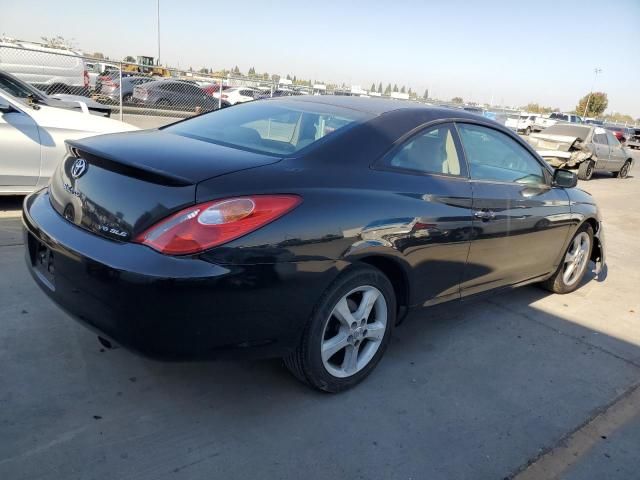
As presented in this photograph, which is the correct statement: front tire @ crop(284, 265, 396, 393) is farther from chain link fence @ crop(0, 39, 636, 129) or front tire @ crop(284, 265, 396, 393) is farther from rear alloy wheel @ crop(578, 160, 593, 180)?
rear alloy wheel @ crop(578, 160, 593, 180)

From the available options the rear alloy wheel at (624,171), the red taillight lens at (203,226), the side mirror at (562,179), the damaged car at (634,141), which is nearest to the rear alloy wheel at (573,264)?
the side mirror at (562,179)

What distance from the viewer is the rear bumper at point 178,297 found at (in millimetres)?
2137

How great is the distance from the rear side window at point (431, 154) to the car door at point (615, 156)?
48.2 feet

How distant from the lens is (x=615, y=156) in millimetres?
15977

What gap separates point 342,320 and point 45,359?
5.25ft

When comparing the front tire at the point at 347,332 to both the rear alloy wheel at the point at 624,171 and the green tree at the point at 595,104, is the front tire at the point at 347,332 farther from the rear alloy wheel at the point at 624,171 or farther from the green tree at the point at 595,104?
the green tree at the point at 595,104

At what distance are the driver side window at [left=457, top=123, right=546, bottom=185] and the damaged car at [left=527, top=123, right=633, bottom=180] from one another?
1113cm

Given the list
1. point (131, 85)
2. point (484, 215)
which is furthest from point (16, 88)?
point (131, 85)

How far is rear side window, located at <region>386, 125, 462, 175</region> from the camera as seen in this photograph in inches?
118

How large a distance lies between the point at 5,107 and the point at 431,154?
14.3 feet

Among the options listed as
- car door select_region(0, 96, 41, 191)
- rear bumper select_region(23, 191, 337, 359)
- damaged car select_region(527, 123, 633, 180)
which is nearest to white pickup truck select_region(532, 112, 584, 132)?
damaged car select_region(527, 123, 633, 180)

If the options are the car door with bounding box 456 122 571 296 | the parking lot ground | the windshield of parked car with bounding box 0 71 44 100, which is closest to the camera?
the parking lot ground

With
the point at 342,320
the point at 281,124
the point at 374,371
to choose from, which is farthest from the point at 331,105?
the point at 374,371

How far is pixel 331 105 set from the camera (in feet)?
11.0
